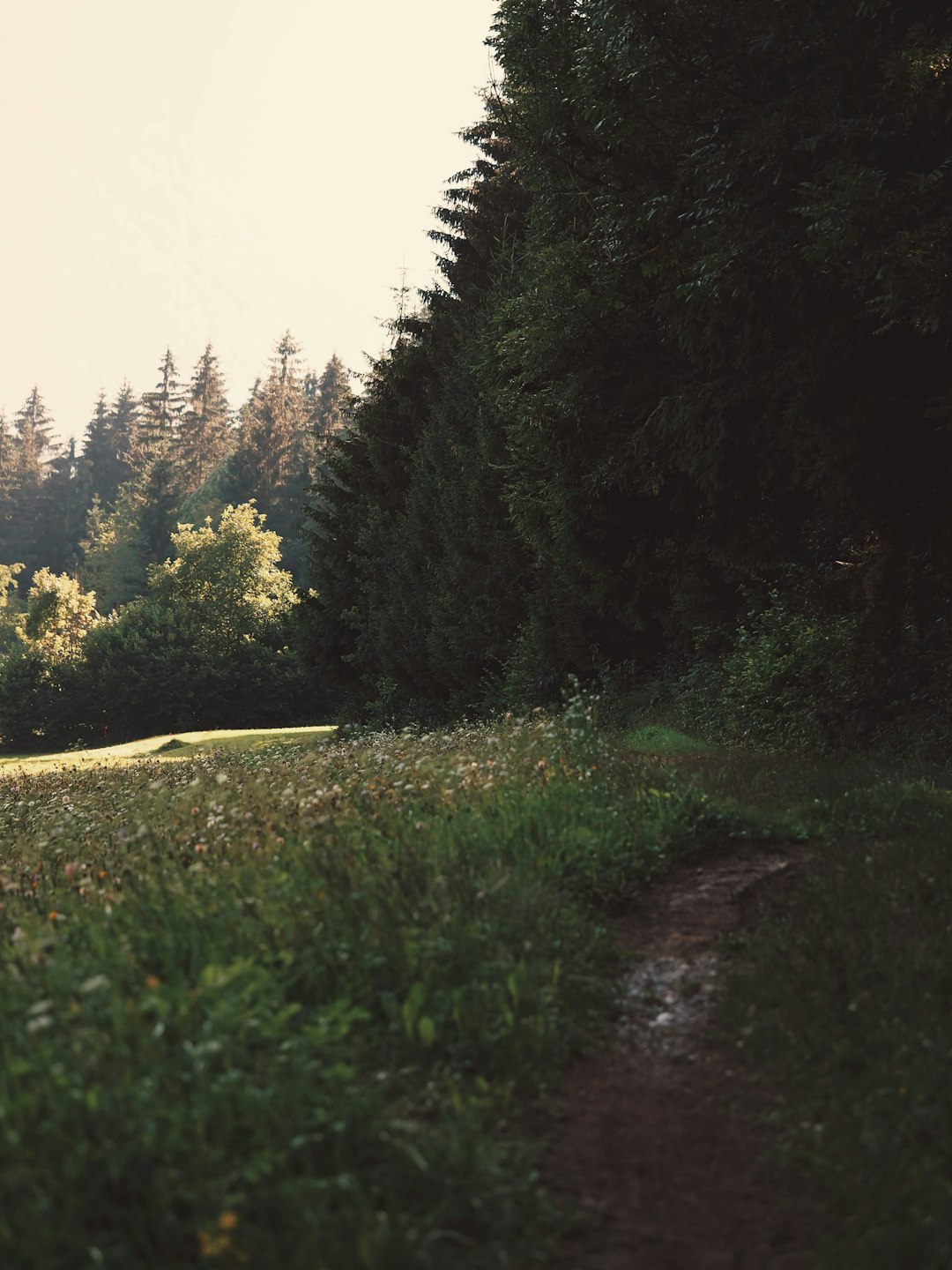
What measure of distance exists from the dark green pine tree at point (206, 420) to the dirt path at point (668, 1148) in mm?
92588

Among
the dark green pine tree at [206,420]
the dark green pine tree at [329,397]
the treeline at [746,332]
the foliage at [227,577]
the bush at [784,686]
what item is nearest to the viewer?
the treeline at [746,332]

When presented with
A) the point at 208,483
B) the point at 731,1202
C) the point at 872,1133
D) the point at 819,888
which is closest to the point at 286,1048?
the point at 731,1202

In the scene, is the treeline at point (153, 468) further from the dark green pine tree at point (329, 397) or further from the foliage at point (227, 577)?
the foliage at point (227, 577)

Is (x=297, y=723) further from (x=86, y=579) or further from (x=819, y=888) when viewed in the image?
(x=819, y=888)

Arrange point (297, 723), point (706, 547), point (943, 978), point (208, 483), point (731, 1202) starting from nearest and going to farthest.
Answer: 1. point (731, 1202)
2. point (943, 978)
3. point (706, 547)
4. point (297, 723)
5. point (208, 483)

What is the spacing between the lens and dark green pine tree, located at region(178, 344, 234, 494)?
3716 inches

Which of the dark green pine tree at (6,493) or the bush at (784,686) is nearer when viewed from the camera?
the bush at (784,686)

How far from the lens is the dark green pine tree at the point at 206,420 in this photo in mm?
94375

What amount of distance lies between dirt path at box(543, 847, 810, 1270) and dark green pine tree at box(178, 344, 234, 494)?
92.6m

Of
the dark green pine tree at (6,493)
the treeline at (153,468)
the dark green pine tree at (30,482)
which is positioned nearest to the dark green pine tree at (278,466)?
the treeline at (153,468)

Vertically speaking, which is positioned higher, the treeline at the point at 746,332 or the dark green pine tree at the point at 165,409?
the dark green pine tree at the point at 165,409

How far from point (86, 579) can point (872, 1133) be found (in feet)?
290

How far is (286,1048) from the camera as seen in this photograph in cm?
368

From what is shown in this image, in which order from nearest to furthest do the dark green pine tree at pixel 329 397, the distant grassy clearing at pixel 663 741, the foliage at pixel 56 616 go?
the distant grassy clearing at pixel 663 741
the foliage at pixel 56 616
the dark green pine tree at pixel 329 397
